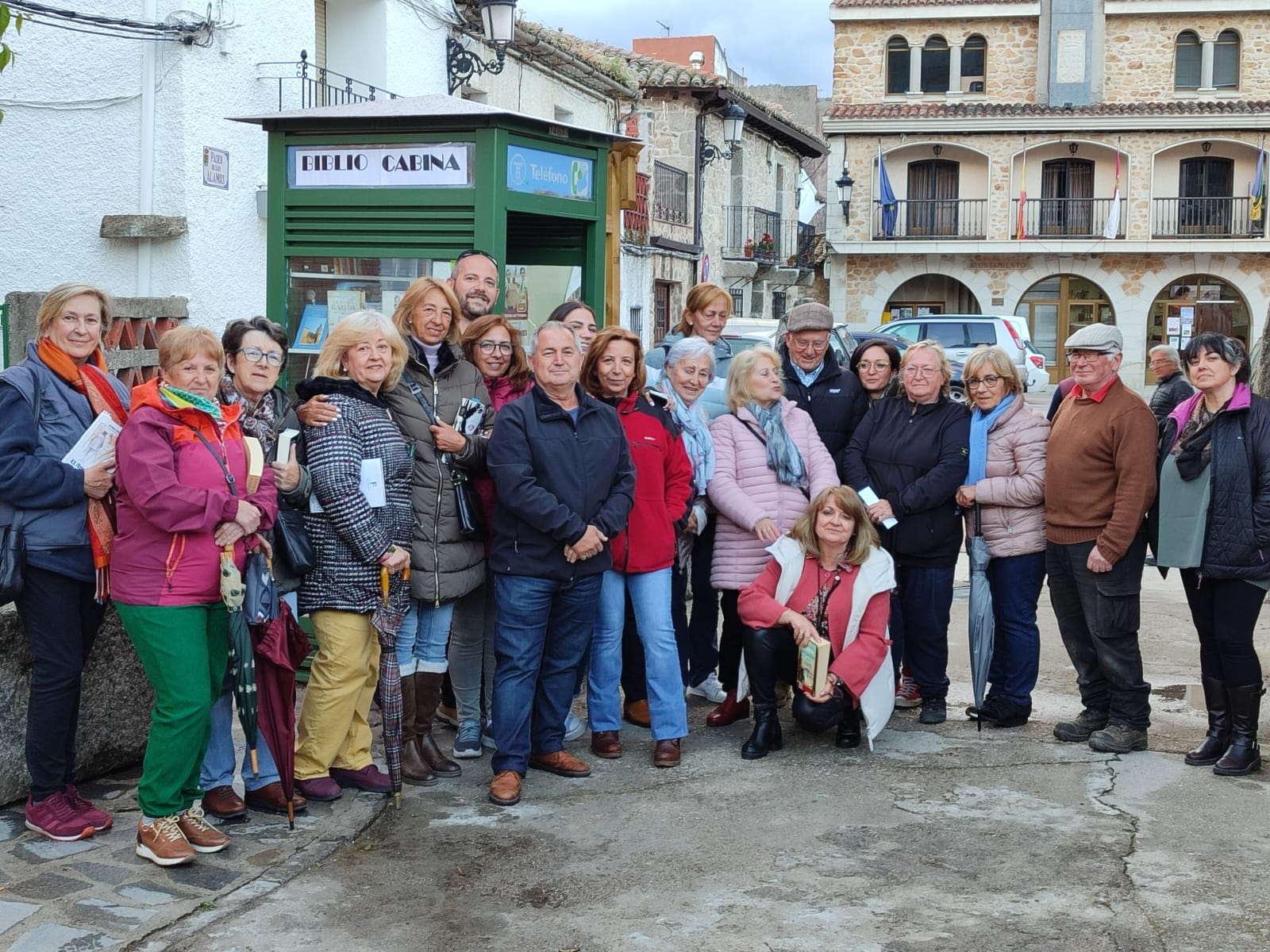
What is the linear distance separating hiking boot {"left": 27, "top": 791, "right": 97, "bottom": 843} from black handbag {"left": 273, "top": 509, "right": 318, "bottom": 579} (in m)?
1.02

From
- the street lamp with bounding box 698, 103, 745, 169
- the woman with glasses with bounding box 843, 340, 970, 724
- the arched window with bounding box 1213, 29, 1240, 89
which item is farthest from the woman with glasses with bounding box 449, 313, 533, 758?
the arched window with bounding box 1213, 29, 1240, 89

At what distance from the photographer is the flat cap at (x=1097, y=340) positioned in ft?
18.6

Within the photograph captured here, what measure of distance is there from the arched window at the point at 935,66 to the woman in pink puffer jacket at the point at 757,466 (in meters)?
31.5

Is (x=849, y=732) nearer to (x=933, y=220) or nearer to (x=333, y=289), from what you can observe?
(x=333, y=289)

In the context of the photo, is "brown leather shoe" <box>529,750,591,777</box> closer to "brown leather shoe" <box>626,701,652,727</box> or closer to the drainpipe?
"brown leather shoe" <box>626,701,652,727</box>

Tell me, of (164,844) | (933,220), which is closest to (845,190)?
(933,220)

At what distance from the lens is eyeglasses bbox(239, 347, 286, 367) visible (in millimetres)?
4875

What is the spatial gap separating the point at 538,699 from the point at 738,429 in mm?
1482

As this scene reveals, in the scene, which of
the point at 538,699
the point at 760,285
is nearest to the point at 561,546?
the point at 538,699

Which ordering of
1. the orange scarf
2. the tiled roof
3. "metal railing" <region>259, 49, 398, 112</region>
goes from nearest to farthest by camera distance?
1. the orange scarf
2. "metal railing" <region>259, 49, 398, 112</region>
3. the tiled roof

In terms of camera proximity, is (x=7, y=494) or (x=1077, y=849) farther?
(x=1077, y=849)

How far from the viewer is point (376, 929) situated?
4.00 meters

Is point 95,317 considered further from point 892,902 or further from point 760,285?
point 760,285

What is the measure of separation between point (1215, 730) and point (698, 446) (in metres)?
2.39
